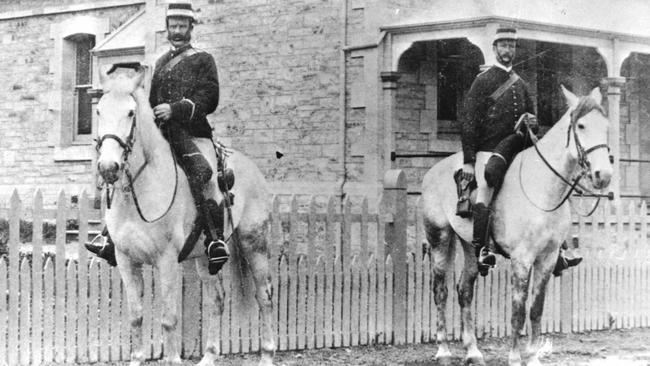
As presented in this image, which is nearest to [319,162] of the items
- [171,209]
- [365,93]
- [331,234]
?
[365,93]

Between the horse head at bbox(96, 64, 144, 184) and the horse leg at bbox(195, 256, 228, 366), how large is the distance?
1777 millimetres

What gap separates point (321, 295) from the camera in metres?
10.1

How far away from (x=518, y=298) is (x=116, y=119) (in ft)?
12.4

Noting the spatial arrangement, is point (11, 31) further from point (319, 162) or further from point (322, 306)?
point (322, 306)

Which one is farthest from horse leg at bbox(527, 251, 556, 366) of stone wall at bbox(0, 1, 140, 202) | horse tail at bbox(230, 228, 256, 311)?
stone wall at bbox(0, 1, 140, 202)

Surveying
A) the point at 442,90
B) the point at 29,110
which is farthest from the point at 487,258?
the point at 29,110

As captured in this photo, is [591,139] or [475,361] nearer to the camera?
[591,139]

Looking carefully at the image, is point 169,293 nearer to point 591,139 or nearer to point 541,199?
point 541,199

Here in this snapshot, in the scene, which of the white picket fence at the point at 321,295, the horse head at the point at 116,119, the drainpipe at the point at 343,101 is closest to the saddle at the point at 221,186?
the horse head at the point at 116,119

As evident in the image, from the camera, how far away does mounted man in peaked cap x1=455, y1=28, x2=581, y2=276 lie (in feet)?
28.4

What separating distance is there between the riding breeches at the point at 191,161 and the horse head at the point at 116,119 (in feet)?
2.00

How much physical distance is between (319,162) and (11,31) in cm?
828

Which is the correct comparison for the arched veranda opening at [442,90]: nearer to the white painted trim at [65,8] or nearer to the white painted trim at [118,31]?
the white painted trim at [118,31]

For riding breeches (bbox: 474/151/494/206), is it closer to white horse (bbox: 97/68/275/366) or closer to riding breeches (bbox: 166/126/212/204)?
white horse (bbox: 97/68/275/366)
